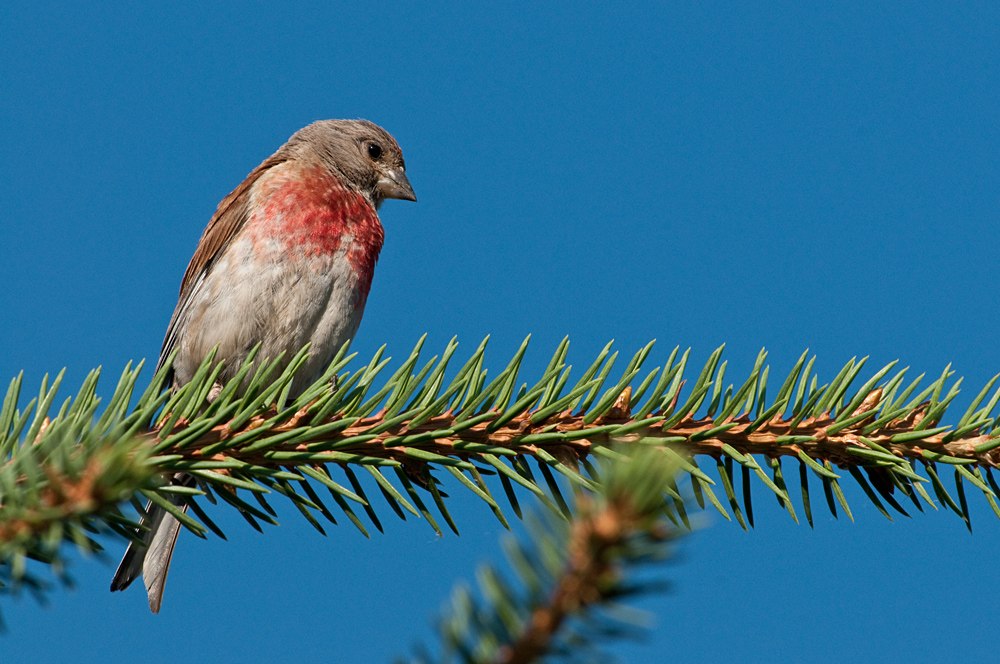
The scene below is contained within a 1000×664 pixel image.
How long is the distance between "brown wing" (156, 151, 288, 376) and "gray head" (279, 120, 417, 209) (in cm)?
77

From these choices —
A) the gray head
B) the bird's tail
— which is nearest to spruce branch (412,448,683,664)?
the bird's tail

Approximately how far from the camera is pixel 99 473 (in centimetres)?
127

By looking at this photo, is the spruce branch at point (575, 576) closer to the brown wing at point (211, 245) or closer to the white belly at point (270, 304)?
the white belly at point (270, 304)

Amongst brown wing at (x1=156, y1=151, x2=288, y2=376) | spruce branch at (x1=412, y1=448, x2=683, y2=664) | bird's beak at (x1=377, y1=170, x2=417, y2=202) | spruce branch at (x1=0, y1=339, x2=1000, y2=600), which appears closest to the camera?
spruce branch at (x1=412, y1=448, x2=683, y2=664)

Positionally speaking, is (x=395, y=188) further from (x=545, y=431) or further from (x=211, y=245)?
(x=545, y=431)

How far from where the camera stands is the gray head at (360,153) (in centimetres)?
675

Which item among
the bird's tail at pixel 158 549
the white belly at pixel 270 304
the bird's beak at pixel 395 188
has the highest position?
the bird's beak at pixel 395 188

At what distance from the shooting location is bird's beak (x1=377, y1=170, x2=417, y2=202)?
6.97 meters

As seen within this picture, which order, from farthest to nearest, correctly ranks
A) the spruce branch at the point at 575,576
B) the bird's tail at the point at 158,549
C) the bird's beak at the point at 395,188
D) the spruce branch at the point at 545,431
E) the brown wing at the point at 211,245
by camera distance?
the bird's beak at the point at 395,188, the brown wing at the point at 211,245, the bird's tail at the point at 158,549, the spruce branch at the point at 545,431, the spruce branch at the point at 575,576

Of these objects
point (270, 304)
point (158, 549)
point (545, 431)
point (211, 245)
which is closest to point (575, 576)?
point (545, 431)

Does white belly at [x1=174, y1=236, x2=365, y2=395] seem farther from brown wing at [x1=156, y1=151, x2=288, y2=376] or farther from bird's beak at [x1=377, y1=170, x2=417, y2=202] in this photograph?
bird's beak at [x1=377, y1=170, x2=417, y2=202]

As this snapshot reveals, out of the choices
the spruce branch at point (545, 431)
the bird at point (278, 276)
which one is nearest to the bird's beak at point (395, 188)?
the bird at point (278, 276)

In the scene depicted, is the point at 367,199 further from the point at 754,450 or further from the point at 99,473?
the point at 99,473

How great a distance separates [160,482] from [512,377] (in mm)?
1023
